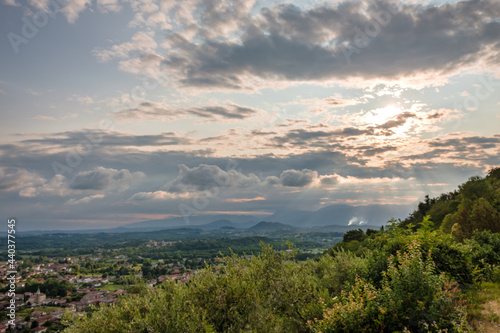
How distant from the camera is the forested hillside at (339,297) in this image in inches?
399

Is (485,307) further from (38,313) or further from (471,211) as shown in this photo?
(38,313)

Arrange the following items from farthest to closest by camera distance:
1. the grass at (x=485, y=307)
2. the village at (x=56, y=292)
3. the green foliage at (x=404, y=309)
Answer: the village at (x=56, y=292), the grass at (x=485, y=307), the green foliage at (x=404, y=309)

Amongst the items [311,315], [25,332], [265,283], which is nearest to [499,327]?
[311,315]

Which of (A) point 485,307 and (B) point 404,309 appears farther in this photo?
(A) point 485,307

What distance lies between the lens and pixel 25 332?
2010 inches

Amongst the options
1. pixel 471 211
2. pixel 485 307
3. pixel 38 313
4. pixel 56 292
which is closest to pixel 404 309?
pixel 485 307

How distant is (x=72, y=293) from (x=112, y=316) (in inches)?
3606

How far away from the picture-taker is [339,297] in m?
14.3

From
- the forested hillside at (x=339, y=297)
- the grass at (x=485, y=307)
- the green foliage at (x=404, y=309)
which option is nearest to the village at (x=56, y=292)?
the forested hillside at (x=339, y=297)

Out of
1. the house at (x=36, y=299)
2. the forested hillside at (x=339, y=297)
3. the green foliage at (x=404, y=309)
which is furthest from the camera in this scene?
the house at (x=36, y=299)

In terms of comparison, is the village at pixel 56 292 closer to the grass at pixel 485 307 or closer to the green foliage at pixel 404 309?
the green foliage at pixel 404 309

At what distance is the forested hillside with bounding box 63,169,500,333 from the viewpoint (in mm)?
10133

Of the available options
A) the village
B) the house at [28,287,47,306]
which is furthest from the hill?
the house at [28,287,47,306]

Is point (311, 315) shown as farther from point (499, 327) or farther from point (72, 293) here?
point (72, 293)
